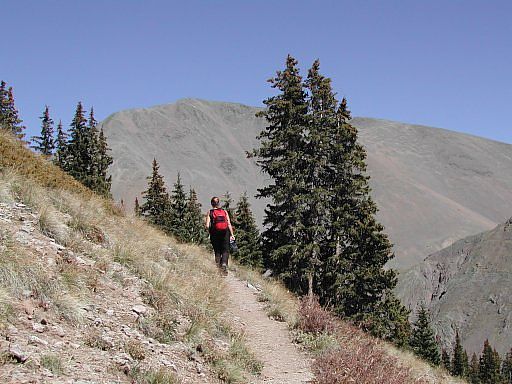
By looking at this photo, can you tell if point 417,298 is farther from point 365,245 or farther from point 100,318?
point 100,318

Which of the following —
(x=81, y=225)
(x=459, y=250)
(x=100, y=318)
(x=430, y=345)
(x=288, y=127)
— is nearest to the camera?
(x=100, y=318)

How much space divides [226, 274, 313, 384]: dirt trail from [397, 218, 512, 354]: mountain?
79681mm

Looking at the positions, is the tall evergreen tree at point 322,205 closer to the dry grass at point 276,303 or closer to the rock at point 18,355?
the dry grass at point 276,303

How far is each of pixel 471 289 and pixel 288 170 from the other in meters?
79.6

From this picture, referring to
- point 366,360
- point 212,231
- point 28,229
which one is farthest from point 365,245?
point 28,229

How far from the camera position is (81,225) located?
30.2ft

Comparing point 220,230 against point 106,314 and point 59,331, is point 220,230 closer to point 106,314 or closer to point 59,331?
point 106,314

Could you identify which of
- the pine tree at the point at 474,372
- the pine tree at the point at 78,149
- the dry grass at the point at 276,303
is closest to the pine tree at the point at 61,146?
the pine tree at the point at 78,149

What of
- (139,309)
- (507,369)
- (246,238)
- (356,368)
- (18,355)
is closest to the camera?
(18,355)

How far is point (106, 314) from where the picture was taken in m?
6.77

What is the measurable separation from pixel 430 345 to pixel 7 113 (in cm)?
4658

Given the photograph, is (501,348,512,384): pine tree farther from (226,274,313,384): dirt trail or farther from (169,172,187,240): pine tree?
(226,274,313,384): dirt trail

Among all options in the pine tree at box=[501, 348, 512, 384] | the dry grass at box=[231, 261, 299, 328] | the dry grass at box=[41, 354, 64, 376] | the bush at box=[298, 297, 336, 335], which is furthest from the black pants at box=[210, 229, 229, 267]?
the pine tree at box=[501, 348, 512, 384]

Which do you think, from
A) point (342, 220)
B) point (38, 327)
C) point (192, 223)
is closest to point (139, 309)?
point (38, 327)
